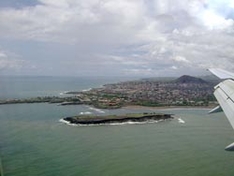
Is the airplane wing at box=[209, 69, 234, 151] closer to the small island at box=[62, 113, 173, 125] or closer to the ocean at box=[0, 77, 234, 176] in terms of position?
the ocean at box=[0, 77, 234, 176]

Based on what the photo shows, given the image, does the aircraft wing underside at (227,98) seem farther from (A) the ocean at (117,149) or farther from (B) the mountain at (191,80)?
(B) the mountain at (191,80)

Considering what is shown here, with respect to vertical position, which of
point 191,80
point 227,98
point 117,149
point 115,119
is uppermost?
point 191,80

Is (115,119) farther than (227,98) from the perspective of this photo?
Yes

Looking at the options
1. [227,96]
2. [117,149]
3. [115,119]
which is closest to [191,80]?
[115,119]

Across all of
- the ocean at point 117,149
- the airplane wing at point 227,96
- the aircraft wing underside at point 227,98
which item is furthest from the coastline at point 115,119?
the aircraft wing underside at point 227,98

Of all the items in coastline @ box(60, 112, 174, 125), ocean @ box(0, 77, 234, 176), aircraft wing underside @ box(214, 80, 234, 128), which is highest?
aircraft wing underside @ box(214, 80, 234, 128)

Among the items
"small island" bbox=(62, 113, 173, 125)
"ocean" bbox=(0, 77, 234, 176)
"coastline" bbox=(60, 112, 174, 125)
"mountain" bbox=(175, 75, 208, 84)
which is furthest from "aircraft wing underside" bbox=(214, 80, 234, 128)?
"mountain" bbox=(175, 75, 208, 84)

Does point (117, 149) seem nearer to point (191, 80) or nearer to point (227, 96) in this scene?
point (227, 96)

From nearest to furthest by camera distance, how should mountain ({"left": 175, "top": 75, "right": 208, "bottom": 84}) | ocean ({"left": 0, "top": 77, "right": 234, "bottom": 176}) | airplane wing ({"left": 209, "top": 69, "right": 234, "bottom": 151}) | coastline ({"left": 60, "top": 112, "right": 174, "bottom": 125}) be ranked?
airplane wing ({"left": 209, "top": 69, "right": 234, "bottom": 151}) < ocean ({"left": 0, "top": 77, "right": 234, "bottom": 176}) < coastline ({"left": 60, "top": 112, "right": 174, "bottom": 125}) < mountain ({"left": 175, "top": 75, "right": 208, "bottom": 84})

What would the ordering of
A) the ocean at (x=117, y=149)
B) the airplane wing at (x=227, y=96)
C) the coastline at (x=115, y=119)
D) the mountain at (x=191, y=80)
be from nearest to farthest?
the airplane wing at (x=227, y=96) → the ocean at (x=117, y=149) → the coastline at (x=115, y=119) → the mountain at (x=191, y=80)
